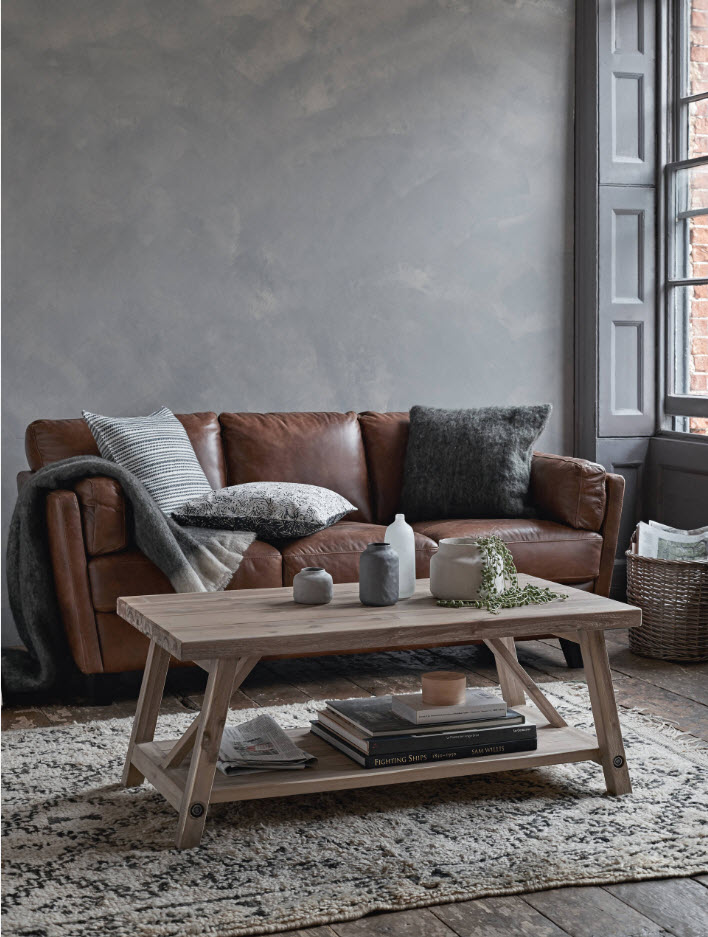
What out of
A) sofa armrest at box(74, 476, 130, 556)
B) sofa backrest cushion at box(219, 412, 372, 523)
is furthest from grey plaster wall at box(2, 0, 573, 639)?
sofa armrest at box(74, 476, 130, 556)

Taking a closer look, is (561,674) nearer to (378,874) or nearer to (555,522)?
(555,522)

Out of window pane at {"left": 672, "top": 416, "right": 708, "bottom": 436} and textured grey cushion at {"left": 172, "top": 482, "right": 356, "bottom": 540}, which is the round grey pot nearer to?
textured grey cushion at {"left": 172, "top": 482, "right": 356, "bottom": 540}

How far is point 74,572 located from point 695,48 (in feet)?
10.9

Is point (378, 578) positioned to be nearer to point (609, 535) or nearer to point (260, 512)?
point (260, 512)

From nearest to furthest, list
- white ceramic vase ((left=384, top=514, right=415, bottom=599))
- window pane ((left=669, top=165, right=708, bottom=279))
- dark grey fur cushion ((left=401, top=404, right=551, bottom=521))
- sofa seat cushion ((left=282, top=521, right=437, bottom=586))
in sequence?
white ceramic vase ((left=384, top=514, right=415, bottom=599))
sofa seat cushion ((left=282, top=521, right=437, bottom=586))
dark grey fur cushion ((left=401, top=404, right=551, bottom=521))
window pane ((left=669, top=165, right=708, bottom=279))

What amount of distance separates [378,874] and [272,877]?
0.65 feet

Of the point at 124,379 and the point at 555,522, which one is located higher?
the point at 124,379

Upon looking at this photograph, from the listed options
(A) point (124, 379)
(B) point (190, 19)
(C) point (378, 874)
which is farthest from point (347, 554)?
(B) point (190, 19)

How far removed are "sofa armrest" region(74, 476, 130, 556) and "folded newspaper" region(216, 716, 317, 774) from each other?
0.93 meters

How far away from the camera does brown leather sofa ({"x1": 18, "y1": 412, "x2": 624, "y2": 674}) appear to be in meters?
3.27

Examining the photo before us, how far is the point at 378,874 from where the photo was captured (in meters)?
2.07

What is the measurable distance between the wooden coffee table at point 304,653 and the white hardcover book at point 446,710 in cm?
10

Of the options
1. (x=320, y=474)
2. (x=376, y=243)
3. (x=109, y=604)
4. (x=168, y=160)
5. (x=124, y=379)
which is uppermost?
(x=168, y=160)

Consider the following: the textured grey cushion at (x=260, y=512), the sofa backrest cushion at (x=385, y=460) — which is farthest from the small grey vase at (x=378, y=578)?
the sofa backrest cushion at (x=385, y=460)
